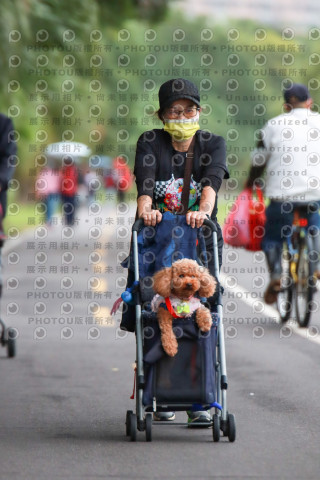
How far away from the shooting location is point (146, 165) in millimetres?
7246

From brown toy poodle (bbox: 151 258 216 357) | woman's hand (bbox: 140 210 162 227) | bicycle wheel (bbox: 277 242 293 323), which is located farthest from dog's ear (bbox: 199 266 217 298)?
bicycle wheel (bbox: 277 242 293 323)

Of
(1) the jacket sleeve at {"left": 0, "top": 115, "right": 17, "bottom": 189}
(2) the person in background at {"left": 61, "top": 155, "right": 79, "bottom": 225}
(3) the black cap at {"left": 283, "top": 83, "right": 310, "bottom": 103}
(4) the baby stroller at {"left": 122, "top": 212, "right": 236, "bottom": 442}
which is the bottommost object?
(4) the baby stroller at {"left": 122, "top": 212, "right": 236, "bottom": 442}

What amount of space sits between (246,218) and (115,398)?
12.8ft

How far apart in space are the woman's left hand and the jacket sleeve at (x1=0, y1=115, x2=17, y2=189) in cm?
379

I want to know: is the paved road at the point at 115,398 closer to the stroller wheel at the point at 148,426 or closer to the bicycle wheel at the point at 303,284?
the stroller wheel at the point at 148,426

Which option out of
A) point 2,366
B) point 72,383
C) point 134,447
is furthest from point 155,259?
point 2,366

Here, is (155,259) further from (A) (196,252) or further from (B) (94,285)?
(B) (94,285)

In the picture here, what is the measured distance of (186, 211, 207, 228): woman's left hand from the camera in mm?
6965

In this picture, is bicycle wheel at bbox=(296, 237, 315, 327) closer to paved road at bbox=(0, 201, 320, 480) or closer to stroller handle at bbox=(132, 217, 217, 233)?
paved road at bbox=(0, 201, 320, 480)

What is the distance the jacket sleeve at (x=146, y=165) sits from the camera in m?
7.23

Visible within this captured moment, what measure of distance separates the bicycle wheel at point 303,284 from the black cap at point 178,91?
4.89m

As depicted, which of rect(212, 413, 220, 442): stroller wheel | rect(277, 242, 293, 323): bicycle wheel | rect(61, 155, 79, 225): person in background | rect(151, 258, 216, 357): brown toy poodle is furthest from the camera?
rect(61, 155, 79, 225): person in background

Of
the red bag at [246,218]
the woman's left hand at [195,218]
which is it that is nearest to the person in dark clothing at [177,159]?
the woman's left hand at [195,218]

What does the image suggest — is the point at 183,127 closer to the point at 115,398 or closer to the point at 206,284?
the point at 206,284
